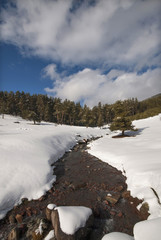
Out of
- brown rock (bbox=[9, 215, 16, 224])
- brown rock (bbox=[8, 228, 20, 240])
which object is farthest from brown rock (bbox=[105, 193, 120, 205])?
brown rock (bbox=[9, 215, 16, 224])

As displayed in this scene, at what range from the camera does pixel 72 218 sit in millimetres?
4441

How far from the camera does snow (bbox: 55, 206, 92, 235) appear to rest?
13.7ft

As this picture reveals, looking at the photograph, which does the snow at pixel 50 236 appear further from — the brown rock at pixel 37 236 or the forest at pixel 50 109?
the forest at pixel 50 109

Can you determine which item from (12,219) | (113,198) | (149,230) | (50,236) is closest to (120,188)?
(113,198)

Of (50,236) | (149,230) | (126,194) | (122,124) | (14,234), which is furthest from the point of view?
(122,124)

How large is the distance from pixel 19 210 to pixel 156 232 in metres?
6.78

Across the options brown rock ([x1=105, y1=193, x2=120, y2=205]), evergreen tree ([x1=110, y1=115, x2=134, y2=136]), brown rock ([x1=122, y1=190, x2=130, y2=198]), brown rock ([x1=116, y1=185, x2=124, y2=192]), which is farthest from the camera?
evergreen tree ([x1=110, y1=115, x2=134, y2=136])

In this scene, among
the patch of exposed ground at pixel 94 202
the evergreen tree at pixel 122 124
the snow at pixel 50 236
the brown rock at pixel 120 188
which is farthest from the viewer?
the evergreen tree at pixel 122 124

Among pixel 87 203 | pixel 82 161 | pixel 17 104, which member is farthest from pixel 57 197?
pixel 17 104

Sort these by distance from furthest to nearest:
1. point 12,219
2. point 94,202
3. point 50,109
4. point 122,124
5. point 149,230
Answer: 1. point 50,109
2. point 122,124
3. point 94,202
4. point 12,219
5. point 149,230

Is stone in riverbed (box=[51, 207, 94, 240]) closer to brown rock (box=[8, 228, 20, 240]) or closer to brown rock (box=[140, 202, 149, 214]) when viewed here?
brown rock (box=[8, 228, 20, 240])

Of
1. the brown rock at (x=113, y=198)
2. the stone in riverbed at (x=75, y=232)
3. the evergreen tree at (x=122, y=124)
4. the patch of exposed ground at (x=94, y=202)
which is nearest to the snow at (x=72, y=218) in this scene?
the stone in riverbed at (x=75, y=232)

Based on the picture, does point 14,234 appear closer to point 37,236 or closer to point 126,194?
point 37,236

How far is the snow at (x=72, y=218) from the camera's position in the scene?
419 centimetres
